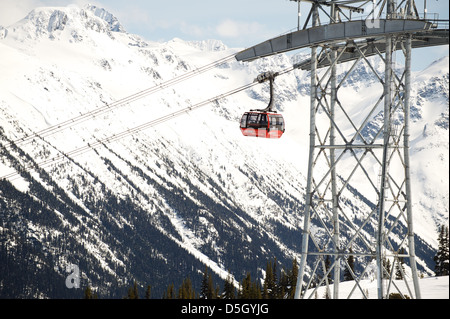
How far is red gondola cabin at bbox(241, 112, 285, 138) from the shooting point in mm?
45625

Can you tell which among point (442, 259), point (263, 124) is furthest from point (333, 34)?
point (442, 259)

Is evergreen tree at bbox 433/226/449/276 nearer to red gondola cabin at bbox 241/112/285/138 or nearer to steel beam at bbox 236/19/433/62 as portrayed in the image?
red gondola cabin at bbox 241/112/285/138

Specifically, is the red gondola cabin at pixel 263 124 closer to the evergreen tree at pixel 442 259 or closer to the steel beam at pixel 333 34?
the steel beam at pixel 333 34

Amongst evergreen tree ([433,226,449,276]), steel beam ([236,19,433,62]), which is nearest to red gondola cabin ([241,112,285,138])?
steel beam ([236,19,433,62])

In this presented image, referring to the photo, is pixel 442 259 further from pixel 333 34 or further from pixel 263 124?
pixel 333 34

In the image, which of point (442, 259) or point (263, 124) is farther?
point (442, 259)

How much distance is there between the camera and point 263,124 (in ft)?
151

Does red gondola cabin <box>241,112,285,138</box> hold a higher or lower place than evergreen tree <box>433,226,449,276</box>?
lower

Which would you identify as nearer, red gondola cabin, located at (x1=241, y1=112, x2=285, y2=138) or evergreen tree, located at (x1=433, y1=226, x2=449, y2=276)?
red gondola cabin, located at (x1=241, y1=112, x2=285, y2=138)

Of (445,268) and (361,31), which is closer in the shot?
(361,31)

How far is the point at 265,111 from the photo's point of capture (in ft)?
151
